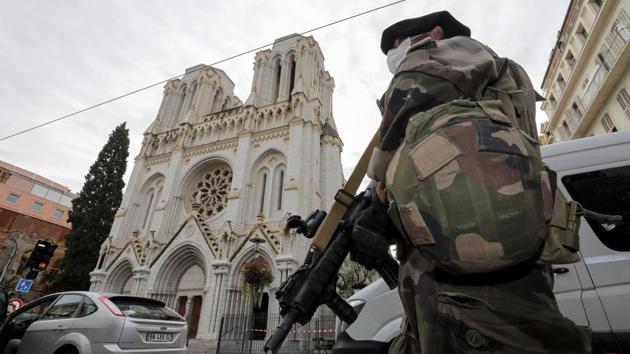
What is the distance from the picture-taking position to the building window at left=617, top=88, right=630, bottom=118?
10898 millimetres

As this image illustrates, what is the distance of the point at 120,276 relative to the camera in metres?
19.4

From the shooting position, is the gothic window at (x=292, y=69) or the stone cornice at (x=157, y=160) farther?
the gothic window at (x=292, y=69)

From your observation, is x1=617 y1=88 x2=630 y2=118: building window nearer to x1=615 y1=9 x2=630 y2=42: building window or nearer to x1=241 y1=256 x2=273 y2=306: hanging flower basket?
x1=615 y1=9 x2=630 y2=42: building window

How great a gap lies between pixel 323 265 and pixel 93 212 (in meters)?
32.5

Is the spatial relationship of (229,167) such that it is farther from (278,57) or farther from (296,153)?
(278,57)

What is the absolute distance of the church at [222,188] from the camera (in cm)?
1638

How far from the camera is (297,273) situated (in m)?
1.82

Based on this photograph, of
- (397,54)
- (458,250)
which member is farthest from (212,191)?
(458,250)

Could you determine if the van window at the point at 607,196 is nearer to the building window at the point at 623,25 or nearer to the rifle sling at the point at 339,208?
the rifle sling at the point at 339,208

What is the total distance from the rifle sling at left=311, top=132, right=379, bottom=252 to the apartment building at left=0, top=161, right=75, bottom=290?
3439cm

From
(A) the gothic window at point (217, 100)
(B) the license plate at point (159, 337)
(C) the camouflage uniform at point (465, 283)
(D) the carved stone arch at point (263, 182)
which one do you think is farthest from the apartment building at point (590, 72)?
(A) the gothic window at point (217, 100)

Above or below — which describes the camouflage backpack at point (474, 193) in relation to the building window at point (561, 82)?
below

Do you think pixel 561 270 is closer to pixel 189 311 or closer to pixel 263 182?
pixel 189 311

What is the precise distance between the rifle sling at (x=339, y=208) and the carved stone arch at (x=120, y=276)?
21.6m
